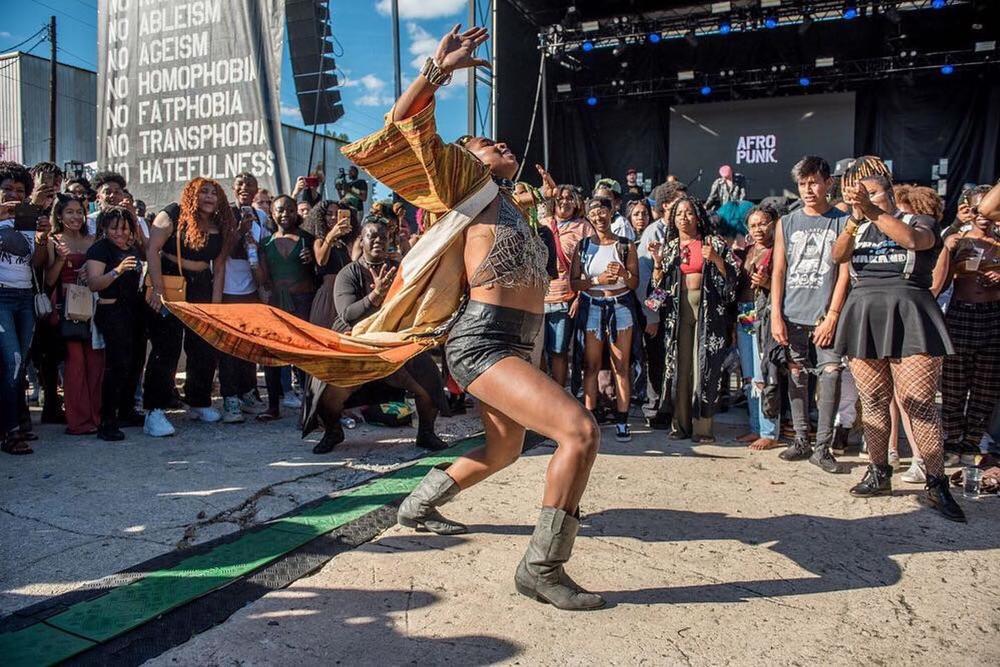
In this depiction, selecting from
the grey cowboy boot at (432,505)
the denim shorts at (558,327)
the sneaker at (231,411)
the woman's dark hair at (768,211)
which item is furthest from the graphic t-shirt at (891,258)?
the sneaker at (231,411)

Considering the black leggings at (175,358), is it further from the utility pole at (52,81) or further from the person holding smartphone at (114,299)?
the utility pole at (52,81)

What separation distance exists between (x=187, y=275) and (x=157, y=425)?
4.00ft

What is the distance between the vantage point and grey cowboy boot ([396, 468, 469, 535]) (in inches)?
132

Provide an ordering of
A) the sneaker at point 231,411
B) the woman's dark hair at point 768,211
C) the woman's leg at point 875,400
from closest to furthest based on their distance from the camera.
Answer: the woman's leg at point 875,400 → the woman's dark hair at point 768,211 → the sneaker at point 231,411

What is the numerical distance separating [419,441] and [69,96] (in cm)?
2788

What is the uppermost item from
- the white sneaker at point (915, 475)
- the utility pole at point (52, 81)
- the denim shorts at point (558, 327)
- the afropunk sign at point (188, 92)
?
the utility pole at point (52, 81)

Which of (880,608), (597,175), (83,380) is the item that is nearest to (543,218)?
(83,380)

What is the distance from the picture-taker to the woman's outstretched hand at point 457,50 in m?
2.70

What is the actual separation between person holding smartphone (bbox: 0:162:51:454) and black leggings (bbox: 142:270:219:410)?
81 centimetres

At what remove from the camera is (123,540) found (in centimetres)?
336

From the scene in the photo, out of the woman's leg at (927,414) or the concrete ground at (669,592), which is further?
the woman's leg at (927,414)

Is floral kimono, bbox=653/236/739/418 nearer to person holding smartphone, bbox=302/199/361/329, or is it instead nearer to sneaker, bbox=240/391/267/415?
person holding smartphone, bbox=302/199/361/329

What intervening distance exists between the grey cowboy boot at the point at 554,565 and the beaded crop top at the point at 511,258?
932 mm

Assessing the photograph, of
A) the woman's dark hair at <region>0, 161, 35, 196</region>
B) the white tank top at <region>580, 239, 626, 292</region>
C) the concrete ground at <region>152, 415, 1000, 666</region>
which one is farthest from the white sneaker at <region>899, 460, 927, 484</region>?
the woman's dark hair at <region>0, 161, 35, 196</region>
